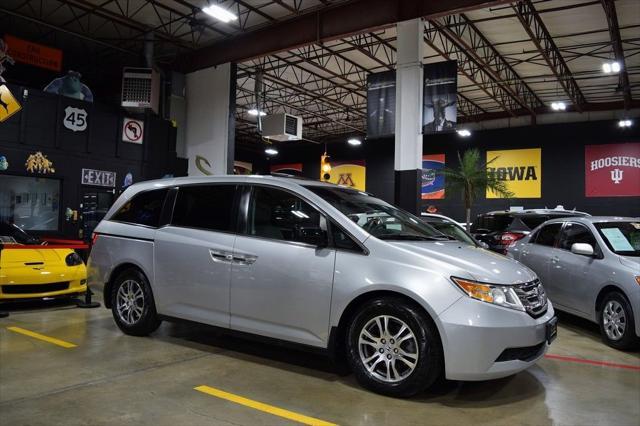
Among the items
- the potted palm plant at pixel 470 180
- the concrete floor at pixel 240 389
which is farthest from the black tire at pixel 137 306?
the potted palm plant at pixel 470 180

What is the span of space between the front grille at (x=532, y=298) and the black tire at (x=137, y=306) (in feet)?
10.6

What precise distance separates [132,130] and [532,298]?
12.6 meters

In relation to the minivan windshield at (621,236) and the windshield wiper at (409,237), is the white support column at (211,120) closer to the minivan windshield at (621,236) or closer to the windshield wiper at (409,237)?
the minivan windshield at (621,236)

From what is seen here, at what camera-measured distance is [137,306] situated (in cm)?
486

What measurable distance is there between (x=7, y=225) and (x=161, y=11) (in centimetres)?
911

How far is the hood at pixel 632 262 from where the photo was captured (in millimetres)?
4906

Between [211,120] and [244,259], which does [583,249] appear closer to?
[244,259]

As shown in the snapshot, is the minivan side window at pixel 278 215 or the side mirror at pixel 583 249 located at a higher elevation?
the minivan side window at pixel 278 215

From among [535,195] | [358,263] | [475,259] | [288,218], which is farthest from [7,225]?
[535,195]

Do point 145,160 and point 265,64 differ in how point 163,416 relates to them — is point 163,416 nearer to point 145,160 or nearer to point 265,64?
point 145,160

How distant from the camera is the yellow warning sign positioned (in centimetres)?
1095

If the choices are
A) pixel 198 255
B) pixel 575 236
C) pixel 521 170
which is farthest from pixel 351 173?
pixel 198 255

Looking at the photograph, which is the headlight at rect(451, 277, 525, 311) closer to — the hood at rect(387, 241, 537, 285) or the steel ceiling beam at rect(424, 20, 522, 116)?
the hood at rect(387, 241, 537, 285)

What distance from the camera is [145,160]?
14023 mm
